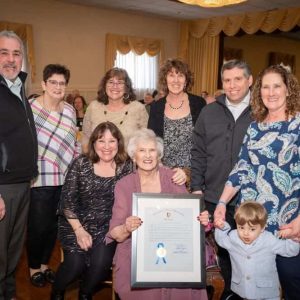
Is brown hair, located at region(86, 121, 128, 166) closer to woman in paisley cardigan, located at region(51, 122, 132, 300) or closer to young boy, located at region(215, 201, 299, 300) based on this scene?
woman in paisley cardigan, located at region(51, 122, 132, 300)

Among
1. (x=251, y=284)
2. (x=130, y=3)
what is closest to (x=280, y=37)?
(x=130, y=3)

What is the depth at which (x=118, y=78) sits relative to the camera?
3.24 m

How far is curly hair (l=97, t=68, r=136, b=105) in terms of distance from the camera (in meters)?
3.26

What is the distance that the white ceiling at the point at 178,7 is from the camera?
9.05 metres

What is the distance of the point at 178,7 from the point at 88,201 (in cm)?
807

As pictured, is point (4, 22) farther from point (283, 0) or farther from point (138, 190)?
point (138, 190)

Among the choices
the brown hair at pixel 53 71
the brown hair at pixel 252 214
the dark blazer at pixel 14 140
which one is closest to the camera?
the brown hair at pixel 252 214

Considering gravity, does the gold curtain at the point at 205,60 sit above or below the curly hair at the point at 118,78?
above

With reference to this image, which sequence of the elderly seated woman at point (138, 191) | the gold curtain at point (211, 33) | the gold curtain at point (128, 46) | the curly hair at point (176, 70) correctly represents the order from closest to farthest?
the elderly seated woman at point (138, 191), the curly hair at point (176, 70), the gold curtain at point (211, 33), the gold curtain at point (128, 46)

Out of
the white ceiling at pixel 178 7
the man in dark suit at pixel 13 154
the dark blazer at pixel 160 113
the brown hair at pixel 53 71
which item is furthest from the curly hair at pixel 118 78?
the white ceiling at pixel 178 7

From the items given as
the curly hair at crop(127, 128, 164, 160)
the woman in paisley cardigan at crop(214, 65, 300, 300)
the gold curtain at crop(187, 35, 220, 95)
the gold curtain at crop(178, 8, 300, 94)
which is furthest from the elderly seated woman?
the gold curtain at crop(187, 35, 220, 95)

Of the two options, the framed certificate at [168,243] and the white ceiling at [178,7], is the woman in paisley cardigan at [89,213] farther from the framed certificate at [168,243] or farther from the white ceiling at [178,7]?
the white ceiling at [178,7]

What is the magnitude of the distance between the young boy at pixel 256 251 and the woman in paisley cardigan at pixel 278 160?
61 millimetres

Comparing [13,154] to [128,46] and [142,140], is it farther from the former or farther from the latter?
[128,46]
